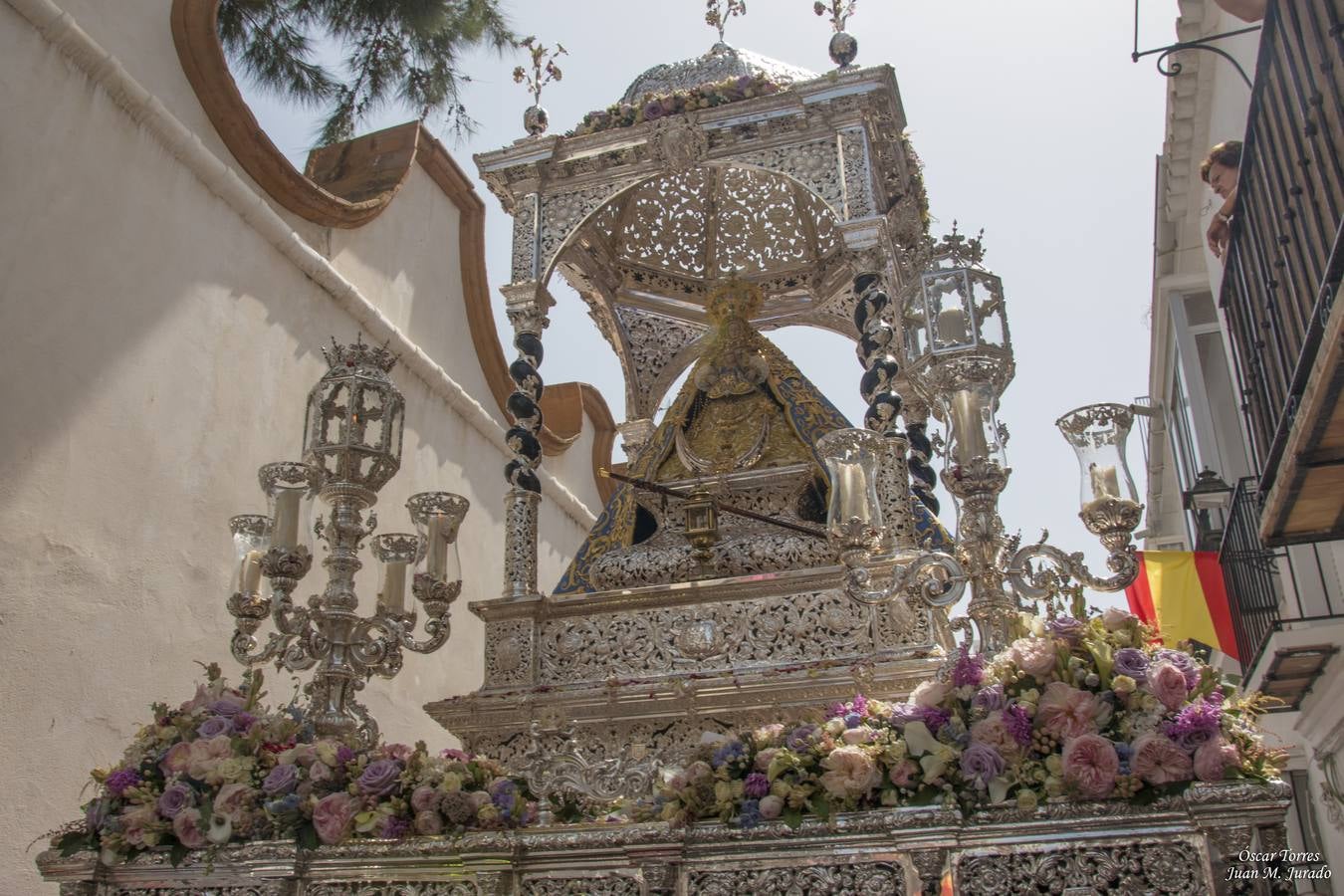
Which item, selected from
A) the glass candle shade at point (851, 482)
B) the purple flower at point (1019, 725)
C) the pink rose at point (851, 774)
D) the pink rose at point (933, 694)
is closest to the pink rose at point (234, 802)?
the pink rose at point (851, 774)

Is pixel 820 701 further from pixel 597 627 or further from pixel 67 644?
pixel 67 644

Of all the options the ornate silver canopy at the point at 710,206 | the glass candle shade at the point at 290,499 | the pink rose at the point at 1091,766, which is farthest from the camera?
the ornate silver canopy at the point at 710,206

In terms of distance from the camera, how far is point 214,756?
4.78m

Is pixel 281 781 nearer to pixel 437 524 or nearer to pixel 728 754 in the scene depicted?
pixel 437 524

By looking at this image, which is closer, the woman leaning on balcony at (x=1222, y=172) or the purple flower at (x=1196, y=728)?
the purple flower at (x=1196, y=728)

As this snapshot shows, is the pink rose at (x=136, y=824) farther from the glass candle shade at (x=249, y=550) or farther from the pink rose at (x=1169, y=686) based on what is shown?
the pink rose at (x=1169, y=686)

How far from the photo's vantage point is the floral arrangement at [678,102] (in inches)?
314

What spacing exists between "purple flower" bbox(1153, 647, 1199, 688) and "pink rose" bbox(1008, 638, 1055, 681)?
329mm

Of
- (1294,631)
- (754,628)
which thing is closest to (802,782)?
(754,628)

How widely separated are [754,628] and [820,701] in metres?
0.62

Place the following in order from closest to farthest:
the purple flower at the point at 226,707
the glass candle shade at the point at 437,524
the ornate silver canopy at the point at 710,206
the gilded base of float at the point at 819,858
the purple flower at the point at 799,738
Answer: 1. the gilded base of float at the point at 819,858
2. the purple flower at the point at 799,738
3. the purple flower at the point at 226,707
4. the glass candle shade at the point at 437,524
5. the ornate silver canopy at the point at 710,206

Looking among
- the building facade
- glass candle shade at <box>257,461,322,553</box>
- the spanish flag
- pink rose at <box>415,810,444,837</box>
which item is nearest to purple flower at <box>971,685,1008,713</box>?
the building facade

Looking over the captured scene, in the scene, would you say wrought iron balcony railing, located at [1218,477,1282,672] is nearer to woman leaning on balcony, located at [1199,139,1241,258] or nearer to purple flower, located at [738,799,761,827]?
woman leaning on balcony, located at [1199,139,1241,258]

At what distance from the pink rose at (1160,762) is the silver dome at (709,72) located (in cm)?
577
